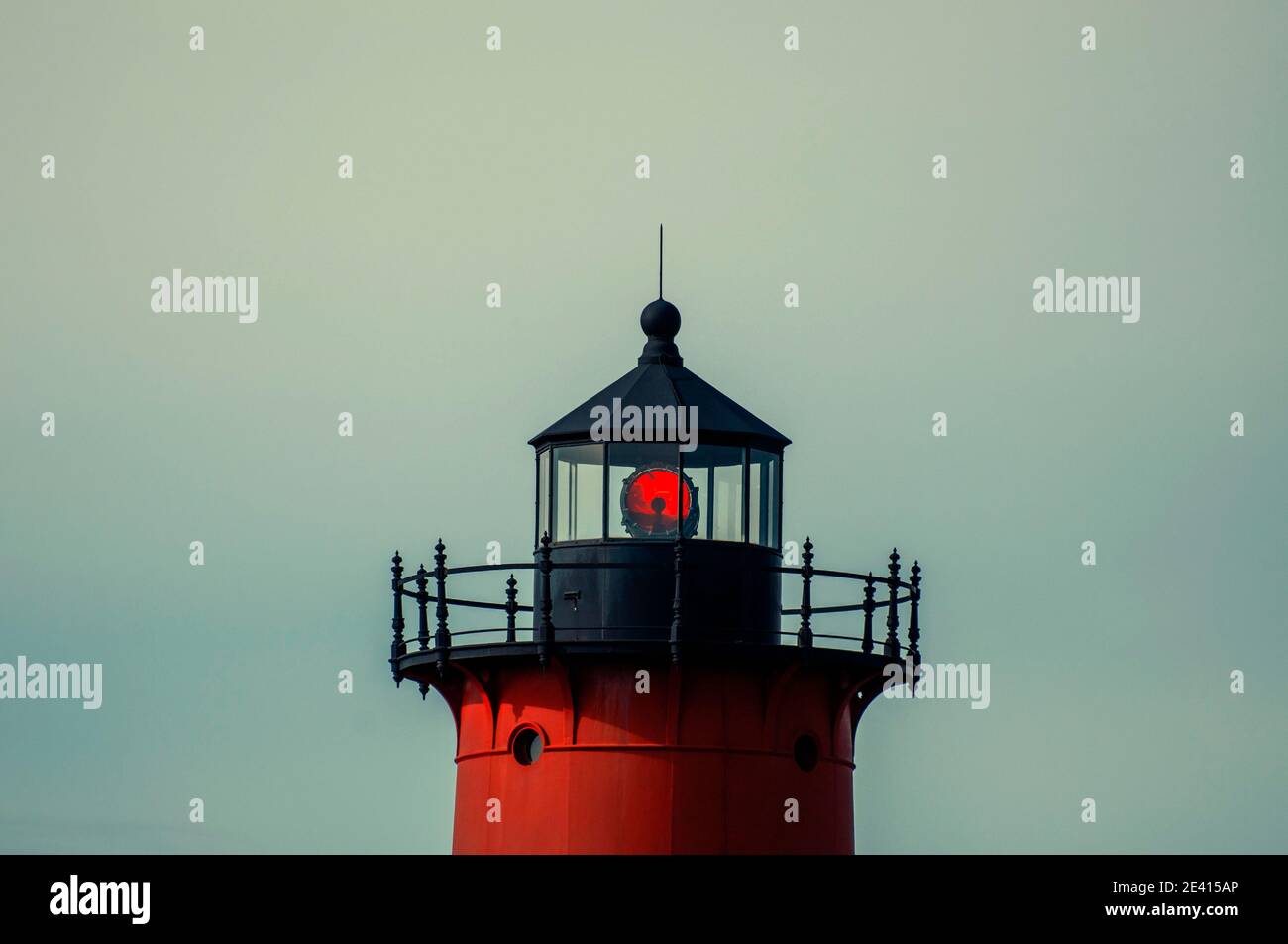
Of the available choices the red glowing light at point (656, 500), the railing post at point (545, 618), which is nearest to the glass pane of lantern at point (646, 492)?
the red glowing light at point (656, 500)

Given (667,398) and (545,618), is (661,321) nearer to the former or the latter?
(667,398)

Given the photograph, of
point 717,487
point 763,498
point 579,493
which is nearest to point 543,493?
point 579,493

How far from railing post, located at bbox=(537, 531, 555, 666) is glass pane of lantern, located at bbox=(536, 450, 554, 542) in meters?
1.22

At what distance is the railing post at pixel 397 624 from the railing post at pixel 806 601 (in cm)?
451

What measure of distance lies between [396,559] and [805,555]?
4700 mm

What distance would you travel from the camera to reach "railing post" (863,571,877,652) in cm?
3938

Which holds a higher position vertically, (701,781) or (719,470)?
(719,470)

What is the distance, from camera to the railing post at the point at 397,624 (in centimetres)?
3994

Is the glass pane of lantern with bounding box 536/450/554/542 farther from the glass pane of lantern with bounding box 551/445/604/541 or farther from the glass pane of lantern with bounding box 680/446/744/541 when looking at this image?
the glass pane of lantern with bounding box 680/446/744/541

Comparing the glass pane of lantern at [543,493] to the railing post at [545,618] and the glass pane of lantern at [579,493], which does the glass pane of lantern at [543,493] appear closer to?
the glass pane of lantern at [579,493]
